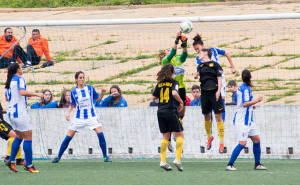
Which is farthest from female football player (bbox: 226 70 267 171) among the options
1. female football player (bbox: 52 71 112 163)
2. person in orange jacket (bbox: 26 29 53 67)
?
person in orange jacket (bbox: 26 29 53 67)

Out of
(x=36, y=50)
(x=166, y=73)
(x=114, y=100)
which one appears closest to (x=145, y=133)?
(x=114, y=100)

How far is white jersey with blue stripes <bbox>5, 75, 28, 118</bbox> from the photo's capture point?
10.7 meters

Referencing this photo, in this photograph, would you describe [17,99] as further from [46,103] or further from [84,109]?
[46,103]

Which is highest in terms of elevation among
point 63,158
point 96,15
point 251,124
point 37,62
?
point 96,15

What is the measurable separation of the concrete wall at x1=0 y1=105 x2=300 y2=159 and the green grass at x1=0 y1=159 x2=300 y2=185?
27.8 inches

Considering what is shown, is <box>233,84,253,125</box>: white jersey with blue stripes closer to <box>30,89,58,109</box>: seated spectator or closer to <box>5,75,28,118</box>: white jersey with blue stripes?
<box>5,75,28,118</box>: white jersey with blue stripes

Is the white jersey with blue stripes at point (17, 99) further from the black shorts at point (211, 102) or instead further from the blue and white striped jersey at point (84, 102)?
the black shorts at point (211, 102)

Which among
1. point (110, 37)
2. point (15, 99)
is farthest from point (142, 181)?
point (110, 37)

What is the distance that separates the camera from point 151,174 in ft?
34.1

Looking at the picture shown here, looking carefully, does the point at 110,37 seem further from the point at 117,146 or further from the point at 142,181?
the point at 142,181

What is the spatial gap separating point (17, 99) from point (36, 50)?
483 centimetres

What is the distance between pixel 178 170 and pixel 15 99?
10.1ft

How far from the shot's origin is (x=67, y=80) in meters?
15.4

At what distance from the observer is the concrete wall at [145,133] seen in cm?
1287
